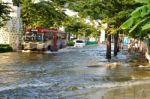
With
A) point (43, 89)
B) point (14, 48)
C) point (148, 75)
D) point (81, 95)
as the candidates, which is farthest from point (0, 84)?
point (14, 48)

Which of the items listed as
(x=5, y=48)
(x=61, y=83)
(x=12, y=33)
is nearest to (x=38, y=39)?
(x=5, y=48)

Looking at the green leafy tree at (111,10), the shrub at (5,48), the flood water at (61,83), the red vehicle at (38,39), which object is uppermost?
the green leafy tree at (111,10)

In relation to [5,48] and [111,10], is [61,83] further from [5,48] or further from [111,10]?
[5,48]

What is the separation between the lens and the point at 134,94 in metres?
19.5

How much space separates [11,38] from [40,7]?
17.7ft

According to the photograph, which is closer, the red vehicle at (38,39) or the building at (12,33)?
the red vehicle at (38,39)

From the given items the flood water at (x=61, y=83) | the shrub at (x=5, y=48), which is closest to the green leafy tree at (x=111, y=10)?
the flood water at (x=61, y=83)

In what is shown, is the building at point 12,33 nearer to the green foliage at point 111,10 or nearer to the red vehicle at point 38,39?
the red vehicle at point 38,39

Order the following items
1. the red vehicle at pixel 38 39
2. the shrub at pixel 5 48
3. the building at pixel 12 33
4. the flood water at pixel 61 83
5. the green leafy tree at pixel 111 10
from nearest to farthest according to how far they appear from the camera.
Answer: the flood water at pixel 61 83 < the green leafy tree at pixel 111 10 < the shrub at pixel 5 48 < the red vehicle at pixel 38 39 < the building at pixel 12 33

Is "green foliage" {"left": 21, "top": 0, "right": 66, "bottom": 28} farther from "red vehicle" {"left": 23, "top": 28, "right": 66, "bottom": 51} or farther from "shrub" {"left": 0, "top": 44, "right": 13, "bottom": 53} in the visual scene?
"shrub" {"left": 0, "top": 44, "right": 13, "bottom": 53}

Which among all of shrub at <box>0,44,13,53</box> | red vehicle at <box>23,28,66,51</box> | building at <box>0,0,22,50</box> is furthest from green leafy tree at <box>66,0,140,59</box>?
building at <box>0,0,22,50</box>

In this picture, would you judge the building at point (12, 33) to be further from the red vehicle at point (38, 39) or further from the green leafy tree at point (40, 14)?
the red vehicle at point (38, 39)

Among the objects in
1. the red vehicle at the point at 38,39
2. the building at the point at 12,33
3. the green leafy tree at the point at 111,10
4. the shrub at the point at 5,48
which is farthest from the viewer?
the building at the point at 12,33

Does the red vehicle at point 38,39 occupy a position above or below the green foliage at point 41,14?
below
